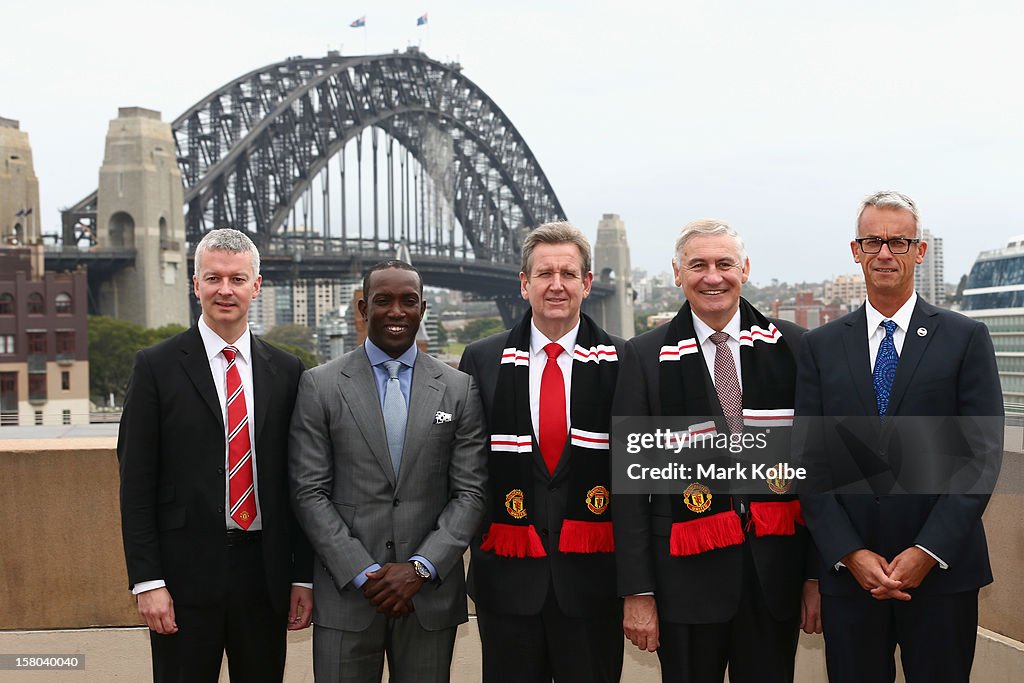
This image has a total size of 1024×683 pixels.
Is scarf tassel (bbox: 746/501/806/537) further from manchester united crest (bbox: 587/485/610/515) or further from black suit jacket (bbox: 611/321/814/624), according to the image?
manchester united crest (bbox: 587/485/610/515)

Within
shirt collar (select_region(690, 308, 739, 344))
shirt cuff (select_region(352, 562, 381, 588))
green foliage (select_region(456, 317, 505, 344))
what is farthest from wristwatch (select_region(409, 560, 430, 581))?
green foliage (select_region(456, 317, 505, 344))

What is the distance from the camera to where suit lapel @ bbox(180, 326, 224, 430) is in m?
3.92

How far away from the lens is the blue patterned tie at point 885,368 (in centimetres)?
376

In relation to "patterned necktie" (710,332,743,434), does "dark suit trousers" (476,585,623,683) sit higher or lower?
lower

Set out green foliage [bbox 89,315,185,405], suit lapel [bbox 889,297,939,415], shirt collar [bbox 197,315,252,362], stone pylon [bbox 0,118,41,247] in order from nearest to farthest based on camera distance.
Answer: suit lapel [bbox 889,297,939,415], shirt collar [bbox 197,315,252,362], green foliage [bbox 89,315,185,405], stone pylon [bbox 0,118,41,247]

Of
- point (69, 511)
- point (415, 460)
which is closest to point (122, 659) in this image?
point (69, 511)

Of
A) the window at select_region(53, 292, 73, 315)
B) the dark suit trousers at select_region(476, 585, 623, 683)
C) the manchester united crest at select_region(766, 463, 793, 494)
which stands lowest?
the dark suit trousers at select_region(476, 585, 623, 683)

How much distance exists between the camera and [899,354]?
12.4 ft

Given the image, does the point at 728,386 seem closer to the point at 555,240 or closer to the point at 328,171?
the point at 555,240

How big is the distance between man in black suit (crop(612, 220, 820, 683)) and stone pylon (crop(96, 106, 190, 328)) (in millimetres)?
53975

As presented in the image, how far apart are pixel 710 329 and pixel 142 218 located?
178 ft

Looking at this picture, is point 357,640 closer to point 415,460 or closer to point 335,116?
point 415,460

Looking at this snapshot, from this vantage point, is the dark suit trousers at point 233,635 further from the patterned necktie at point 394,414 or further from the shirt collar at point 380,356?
the shirt collar at point 380,356

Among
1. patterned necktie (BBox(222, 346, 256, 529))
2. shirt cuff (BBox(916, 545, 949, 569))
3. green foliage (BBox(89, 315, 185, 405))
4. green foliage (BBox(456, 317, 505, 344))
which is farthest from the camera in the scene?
green foliage (BBox(456, 317, 505, 344))
